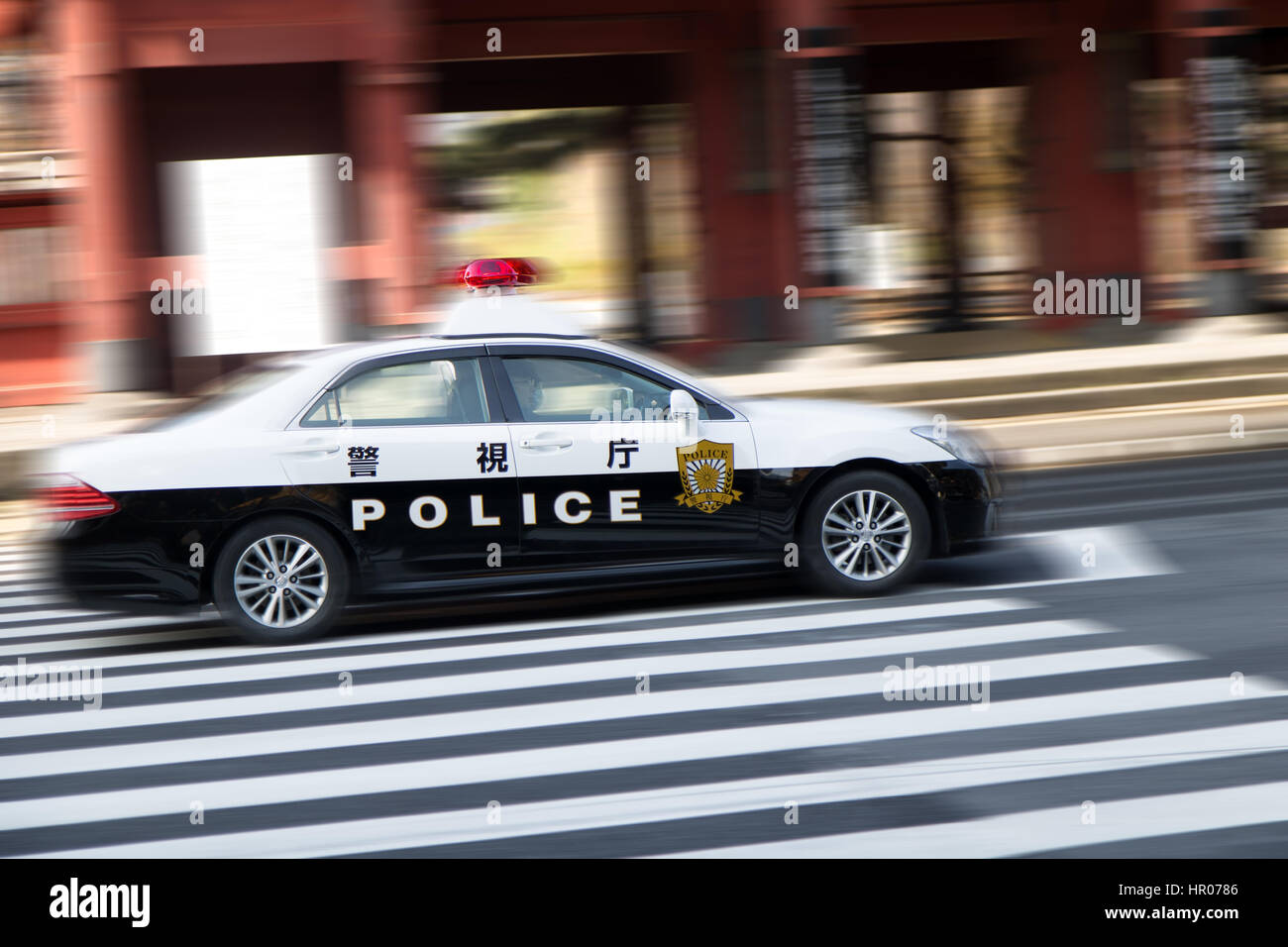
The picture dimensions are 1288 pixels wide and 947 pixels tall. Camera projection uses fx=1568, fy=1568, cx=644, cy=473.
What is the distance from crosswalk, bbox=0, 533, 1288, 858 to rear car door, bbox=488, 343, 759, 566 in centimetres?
43

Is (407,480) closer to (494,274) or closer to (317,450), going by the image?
(317,450)

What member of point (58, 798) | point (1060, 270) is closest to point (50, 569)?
point (58, 798)

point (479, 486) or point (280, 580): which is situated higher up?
point (479, 486)

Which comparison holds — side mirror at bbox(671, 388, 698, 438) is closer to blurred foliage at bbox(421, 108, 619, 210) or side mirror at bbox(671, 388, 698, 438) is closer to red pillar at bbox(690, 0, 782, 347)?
red pillar at bbox(690, 0, 782, 347)

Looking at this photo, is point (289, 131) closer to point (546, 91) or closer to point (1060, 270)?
point (546, 91)

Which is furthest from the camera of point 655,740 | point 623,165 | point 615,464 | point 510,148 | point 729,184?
point 623,165

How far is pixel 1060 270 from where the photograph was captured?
17219mm

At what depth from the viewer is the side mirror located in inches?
301

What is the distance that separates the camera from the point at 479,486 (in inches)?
296

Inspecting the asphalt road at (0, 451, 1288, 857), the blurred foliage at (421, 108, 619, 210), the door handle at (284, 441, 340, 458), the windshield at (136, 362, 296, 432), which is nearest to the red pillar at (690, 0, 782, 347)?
the blurred foliage at (421, 108, 619, 210)

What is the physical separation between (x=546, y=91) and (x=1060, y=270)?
5917 mm

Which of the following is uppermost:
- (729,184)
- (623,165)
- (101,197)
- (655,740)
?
(623,165)

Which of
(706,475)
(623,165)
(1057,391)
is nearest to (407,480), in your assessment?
(706,475)

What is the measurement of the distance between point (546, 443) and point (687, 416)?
2.31 ft
